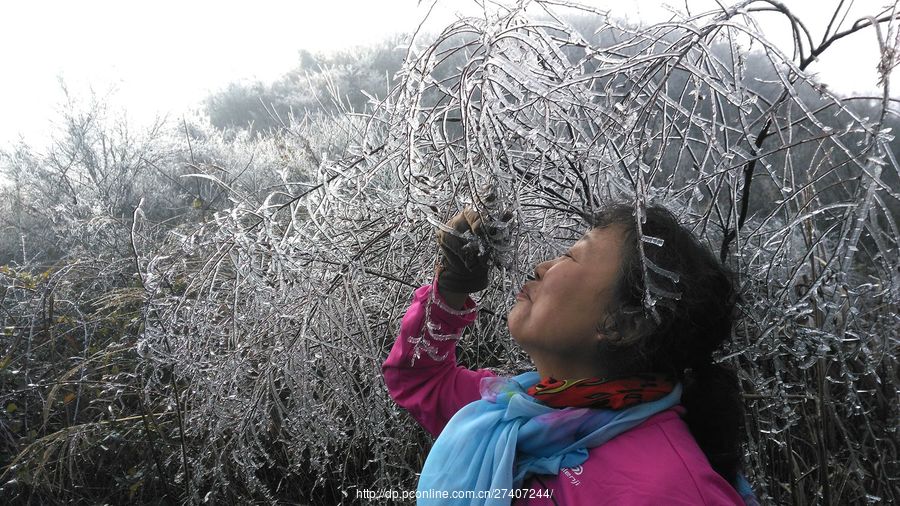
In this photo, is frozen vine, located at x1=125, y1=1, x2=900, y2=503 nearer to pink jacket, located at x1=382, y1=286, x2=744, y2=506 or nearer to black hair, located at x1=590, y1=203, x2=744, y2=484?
black hair, located at x1=590, y1=203, x2=744, y2=484

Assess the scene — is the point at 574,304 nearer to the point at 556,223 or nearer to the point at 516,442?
the point at 516,442

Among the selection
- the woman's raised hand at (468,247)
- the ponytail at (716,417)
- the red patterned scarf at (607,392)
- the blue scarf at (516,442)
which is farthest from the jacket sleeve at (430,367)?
the ponytail at (716,417)

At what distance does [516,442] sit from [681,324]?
0.42 metres

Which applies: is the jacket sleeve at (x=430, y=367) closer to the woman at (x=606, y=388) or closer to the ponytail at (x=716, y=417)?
the woman at (x=606, y=388)

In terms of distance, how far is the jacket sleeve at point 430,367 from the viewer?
1.48 meters

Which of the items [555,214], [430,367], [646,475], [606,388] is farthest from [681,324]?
[430,367]

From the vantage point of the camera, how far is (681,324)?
46.8 inches

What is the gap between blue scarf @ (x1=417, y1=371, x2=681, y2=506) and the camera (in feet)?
3.70

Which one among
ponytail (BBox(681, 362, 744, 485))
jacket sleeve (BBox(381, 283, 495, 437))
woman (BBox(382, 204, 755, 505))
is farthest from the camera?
jacket sleeve (BBox(381, 283, 495, 437))

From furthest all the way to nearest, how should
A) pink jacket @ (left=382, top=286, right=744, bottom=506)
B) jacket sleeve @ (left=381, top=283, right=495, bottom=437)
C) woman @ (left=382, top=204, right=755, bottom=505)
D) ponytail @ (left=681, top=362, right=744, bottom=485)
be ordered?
jacket sleeve @ (left=381, top=283, right=495, bottom=437) < ponytail @ (left=681, top=362, right=744, bottom=485) < woman @ (left=382, top=204, right=755, bottom=505) < pink jacket @ (left=382, top=286, right=744, bottom=506)

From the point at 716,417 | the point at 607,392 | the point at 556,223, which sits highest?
the point at 556,223

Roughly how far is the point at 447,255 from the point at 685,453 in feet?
2.09

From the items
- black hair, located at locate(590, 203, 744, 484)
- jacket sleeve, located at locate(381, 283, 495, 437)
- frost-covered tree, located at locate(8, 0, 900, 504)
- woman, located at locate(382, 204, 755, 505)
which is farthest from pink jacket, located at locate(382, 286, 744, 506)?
jacket sleeve, located at locate(381, 283, 495, 437)

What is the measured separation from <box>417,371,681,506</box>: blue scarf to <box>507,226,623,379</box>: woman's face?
0.11 meters
